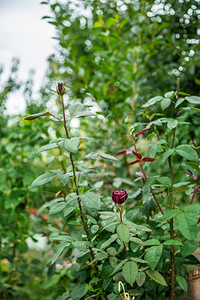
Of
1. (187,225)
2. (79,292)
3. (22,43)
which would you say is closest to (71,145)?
(187,225)

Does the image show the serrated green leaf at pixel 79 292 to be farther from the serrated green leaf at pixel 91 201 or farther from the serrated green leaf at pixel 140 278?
the serrated green leaf at pixel 91 201

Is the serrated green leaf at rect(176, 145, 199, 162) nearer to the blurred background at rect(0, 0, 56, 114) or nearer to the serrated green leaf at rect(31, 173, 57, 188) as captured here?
the serrated green leaf at rect(31, 173, 57, 188)

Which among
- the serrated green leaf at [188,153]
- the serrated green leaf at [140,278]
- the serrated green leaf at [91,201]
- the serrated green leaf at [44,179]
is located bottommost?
the serrated green leaf at [140,278]

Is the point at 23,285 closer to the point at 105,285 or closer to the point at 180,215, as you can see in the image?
the point at 105,285

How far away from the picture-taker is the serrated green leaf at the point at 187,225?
0.65m

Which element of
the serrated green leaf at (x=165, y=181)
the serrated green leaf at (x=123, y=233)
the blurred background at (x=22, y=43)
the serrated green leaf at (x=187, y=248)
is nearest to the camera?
the serrated green leaf at (x=123, y=233)

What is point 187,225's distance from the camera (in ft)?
2.20

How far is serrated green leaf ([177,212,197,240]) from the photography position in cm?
65

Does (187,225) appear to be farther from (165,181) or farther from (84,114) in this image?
(84,114)

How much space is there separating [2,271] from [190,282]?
48.6 inches

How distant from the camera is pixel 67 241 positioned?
2.69 ft

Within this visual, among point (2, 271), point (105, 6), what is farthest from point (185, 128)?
point (2, 271)

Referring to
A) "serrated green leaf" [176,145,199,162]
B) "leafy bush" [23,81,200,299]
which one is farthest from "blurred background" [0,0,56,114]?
"serrated green leaf" [176,145,199,162]

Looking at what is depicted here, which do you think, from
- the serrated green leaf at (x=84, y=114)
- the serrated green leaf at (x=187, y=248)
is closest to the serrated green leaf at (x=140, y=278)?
the serrated green leaf at (x=187, y=248)
